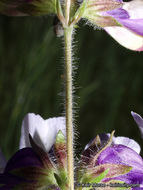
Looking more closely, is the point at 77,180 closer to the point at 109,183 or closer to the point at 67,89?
the point at 109,183

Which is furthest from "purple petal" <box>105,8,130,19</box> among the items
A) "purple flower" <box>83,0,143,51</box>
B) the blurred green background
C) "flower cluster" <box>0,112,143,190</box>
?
the blurred green background

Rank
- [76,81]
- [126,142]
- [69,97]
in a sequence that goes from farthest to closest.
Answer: [76,81] < [126,142] < [69,97]

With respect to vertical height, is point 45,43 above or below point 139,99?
above

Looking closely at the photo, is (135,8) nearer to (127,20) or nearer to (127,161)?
(127,20)

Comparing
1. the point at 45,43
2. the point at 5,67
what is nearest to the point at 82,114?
the point at 5,67

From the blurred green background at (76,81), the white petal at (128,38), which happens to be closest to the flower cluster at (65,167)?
the white petal at (128,38)

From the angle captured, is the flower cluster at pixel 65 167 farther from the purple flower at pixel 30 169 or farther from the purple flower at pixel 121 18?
the purple flower at pixel 121 18

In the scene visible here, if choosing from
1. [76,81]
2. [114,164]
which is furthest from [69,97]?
[76,81]
